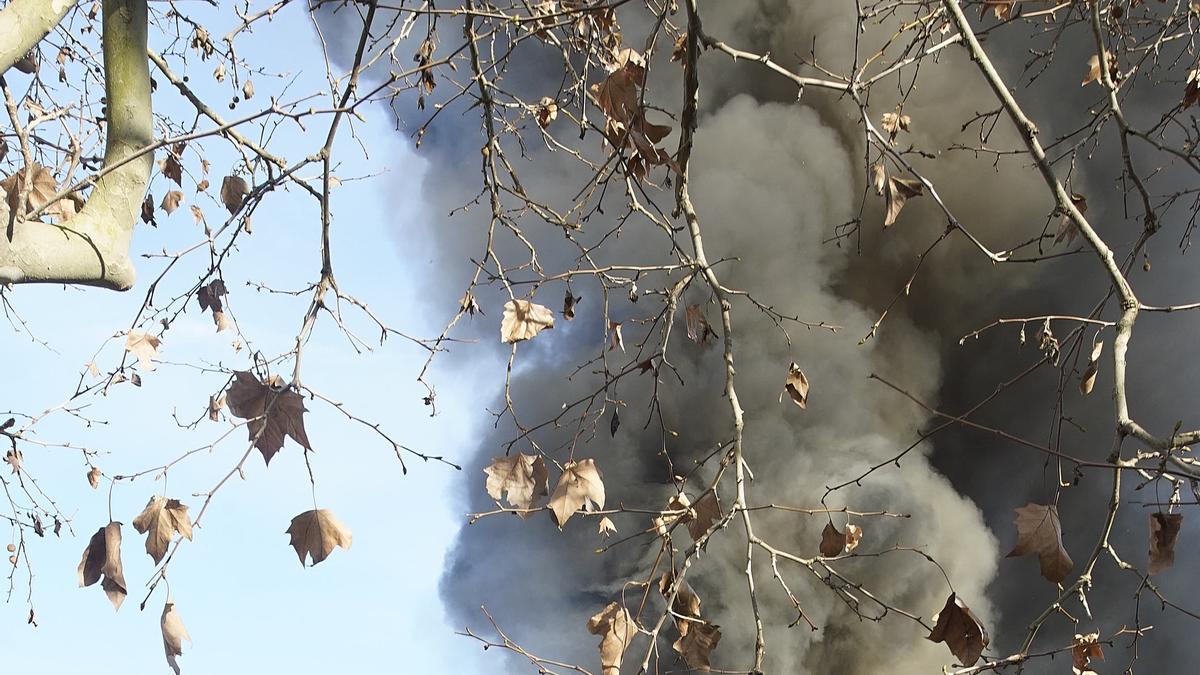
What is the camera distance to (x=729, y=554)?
2.10 meters

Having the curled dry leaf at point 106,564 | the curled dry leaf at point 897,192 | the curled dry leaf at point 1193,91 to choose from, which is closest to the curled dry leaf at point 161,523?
the curled dry leaf at point 106,564

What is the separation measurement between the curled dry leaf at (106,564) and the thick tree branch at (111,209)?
0.34 metres

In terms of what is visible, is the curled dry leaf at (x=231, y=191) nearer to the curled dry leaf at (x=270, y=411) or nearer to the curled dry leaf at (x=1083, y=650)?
the curled dry leaf at (x=270, y=411)

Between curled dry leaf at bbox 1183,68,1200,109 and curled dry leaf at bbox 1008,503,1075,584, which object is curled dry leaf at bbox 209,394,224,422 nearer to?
curled dry leaf at bbox 1008,503,1075,584

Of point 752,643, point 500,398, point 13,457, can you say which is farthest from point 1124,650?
point 13,457

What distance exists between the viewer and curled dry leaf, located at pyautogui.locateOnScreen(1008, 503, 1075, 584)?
2.79 ft

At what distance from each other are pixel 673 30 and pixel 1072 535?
1.34 metres

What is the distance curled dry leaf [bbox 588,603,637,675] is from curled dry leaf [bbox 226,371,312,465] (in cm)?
40

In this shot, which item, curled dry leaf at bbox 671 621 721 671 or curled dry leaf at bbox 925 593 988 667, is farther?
curled dry leaf at bbox 671 621 721 671

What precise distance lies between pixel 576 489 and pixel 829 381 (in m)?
1.29

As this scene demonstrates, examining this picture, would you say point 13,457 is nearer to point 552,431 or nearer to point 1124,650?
point 552,431

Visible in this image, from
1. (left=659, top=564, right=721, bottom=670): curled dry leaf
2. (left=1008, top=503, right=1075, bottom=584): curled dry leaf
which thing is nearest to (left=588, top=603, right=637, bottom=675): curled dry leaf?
(left=659, top=564, right=721, bottom=670): curled dry leaf

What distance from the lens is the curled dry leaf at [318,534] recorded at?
2.92ft

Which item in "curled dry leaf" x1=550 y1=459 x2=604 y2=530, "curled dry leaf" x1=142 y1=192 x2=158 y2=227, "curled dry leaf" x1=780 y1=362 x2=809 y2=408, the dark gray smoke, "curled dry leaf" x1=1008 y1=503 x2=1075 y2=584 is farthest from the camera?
the dark gray smoke
